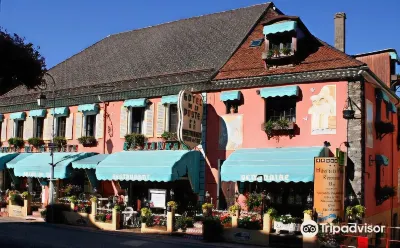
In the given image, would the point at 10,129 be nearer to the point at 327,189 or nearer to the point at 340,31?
the point at 340,31

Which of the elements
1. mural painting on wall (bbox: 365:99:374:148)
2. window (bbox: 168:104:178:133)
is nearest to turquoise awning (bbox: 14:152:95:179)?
window (bbox: 168:104:178:133)

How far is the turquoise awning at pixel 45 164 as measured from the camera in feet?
88.9

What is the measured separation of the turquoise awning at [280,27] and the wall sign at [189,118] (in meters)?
4.48

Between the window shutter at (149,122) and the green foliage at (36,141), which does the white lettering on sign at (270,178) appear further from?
the green foliage at (36,141)

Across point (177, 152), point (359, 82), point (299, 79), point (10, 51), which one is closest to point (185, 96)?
point (177, 152)

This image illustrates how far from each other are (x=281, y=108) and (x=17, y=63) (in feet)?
38.3

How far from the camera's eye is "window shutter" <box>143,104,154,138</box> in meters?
25.4

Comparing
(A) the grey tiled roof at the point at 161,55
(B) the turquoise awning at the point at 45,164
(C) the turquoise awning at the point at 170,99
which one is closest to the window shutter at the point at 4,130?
(A) the grey tiled roof at the point at 161,55

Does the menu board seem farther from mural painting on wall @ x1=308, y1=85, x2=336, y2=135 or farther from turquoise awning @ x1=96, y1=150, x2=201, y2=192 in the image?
mural painting on wall @ x1=308, y1=85, x2=336, y2=135

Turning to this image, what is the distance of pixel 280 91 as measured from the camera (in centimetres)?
2112

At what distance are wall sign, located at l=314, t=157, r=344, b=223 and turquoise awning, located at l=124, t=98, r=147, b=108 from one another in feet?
35.1

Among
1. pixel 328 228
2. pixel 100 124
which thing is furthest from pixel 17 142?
pixel 328 228

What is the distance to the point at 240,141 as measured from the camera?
22.6 metres

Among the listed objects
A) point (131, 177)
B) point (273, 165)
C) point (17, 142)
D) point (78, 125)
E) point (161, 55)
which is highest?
point (161, 55)
